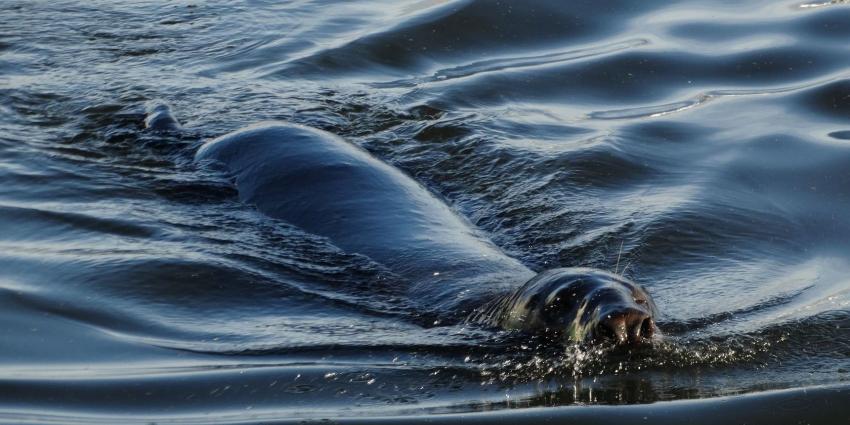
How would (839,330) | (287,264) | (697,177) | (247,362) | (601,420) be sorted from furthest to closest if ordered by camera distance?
(697,177)
(287,264)
(839,330)
(247,362)
(601,420)

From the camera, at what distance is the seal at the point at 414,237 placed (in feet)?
15.3

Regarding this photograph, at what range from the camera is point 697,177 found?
739cm

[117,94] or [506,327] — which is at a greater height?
[117,94]

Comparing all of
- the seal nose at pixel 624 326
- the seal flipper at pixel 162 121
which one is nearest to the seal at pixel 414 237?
the seal nose at pixel 624 326

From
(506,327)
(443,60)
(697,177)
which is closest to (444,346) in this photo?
(506,327)

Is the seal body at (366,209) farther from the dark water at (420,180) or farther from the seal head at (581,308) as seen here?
the seal head at (581,308)

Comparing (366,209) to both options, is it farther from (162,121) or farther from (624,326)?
(162,121)

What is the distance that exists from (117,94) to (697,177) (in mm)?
3826

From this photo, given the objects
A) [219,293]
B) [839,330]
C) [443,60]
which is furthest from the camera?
[443,60]

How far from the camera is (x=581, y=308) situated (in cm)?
461

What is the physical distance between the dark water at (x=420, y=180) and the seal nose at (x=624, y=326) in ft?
0.25

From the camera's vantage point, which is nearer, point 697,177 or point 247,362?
point 247,362

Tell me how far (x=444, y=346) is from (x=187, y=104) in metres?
4.31

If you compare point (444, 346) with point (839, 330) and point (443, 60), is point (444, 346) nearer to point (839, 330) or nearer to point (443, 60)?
point (839, 330)
